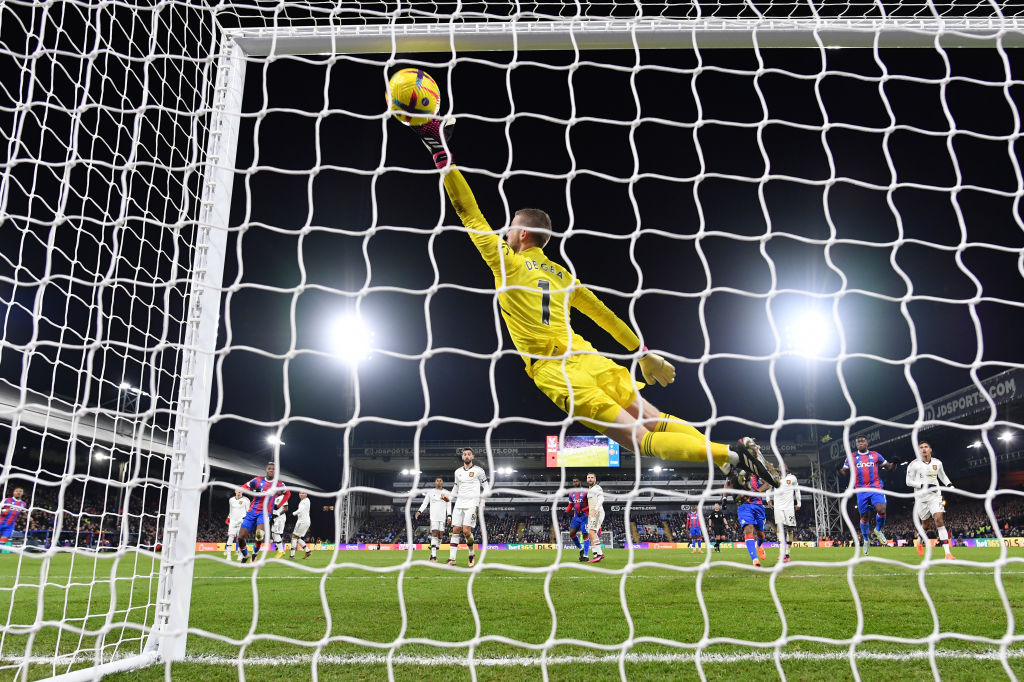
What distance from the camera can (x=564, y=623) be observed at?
451 cm

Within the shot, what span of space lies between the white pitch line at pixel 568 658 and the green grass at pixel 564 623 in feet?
0.05

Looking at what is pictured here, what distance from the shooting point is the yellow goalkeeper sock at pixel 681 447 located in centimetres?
319

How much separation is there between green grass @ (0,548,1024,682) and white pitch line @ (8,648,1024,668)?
0.05ft

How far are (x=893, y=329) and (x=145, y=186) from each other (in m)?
25.7

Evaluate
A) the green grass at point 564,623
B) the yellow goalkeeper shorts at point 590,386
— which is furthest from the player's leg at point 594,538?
the yellow goalkeeper shorts at point 590,386

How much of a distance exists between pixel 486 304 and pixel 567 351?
64.4ft

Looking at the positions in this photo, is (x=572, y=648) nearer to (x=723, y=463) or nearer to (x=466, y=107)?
(x=723, y=463)

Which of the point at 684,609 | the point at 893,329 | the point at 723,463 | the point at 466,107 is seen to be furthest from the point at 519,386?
the point at 723,463

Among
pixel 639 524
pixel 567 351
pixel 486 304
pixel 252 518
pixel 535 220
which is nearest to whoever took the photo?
pixel 567 351

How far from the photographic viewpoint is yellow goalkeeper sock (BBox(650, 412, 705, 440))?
10.7ft

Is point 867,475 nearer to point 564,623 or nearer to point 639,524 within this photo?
point 564,623

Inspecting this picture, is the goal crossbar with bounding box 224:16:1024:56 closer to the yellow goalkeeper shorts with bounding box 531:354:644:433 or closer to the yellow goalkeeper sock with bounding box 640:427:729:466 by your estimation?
the yellow goalkeeper shorts with bounding box 531:354:644:433

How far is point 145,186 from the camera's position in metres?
4.06

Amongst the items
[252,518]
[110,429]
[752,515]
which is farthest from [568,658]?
[252,518]
